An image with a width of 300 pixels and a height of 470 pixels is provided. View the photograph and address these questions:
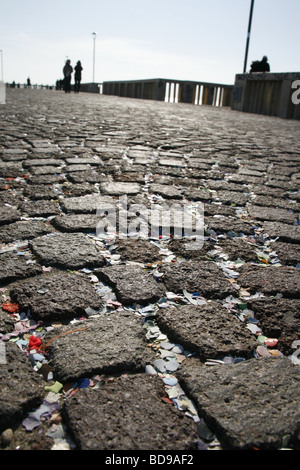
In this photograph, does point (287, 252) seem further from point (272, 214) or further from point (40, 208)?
→ point (40, 208)

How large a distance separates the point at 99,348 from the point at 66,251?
1037 mm

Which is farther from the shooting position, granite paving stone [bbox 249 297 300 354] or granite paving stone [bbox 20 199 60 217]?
granite paving stone [bbox 20 199 60 217]

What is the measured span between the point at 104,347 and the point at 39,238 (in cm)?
130

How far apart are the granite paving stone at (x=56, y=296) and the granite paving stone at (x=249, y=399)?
65 cm

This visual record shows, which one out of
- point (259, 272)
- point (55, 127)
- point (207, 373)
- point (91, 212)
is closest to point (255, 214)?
point (259, 272)

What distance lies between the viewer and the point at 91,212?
3.30m

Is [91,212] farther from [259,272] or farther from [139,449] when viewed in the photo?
[139,449]

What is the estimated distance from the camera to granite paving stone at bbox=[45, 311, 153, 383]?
1532mm

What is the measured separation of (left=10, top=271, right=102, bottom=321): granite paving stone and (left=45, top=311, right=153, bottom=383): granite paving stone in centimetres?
13

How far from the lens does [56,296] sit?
2006 millimetres

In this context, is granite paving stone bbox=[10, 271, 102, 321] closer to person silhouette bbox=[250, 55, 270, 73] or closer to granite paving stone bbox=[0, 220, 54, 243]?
granite paving stone bbox=[0, 220, 54, 243]

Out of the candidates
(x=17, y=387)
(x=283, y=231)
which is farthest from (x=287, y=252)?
(x=17, y=387)

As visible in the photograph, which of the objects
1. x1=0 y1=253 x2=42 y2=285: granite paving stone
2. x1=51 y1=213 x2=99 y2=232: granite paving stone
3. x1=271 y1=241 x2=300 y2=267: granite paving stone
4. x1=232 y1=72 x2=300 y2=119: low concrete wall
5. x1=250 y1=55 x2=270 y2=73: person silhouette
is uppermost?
x1=250 y1=55 x2=270 y2=73: person silhouette

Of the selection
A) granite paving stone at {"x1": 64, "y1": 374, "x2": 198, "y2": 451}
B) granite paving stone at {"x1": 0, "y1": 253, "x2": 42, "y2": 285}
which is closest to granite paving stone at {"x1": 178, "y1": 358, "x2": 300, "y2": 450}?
granite paving stone at {"x1": 64, "y1": 374, "x2": 198, "y2": 451}
